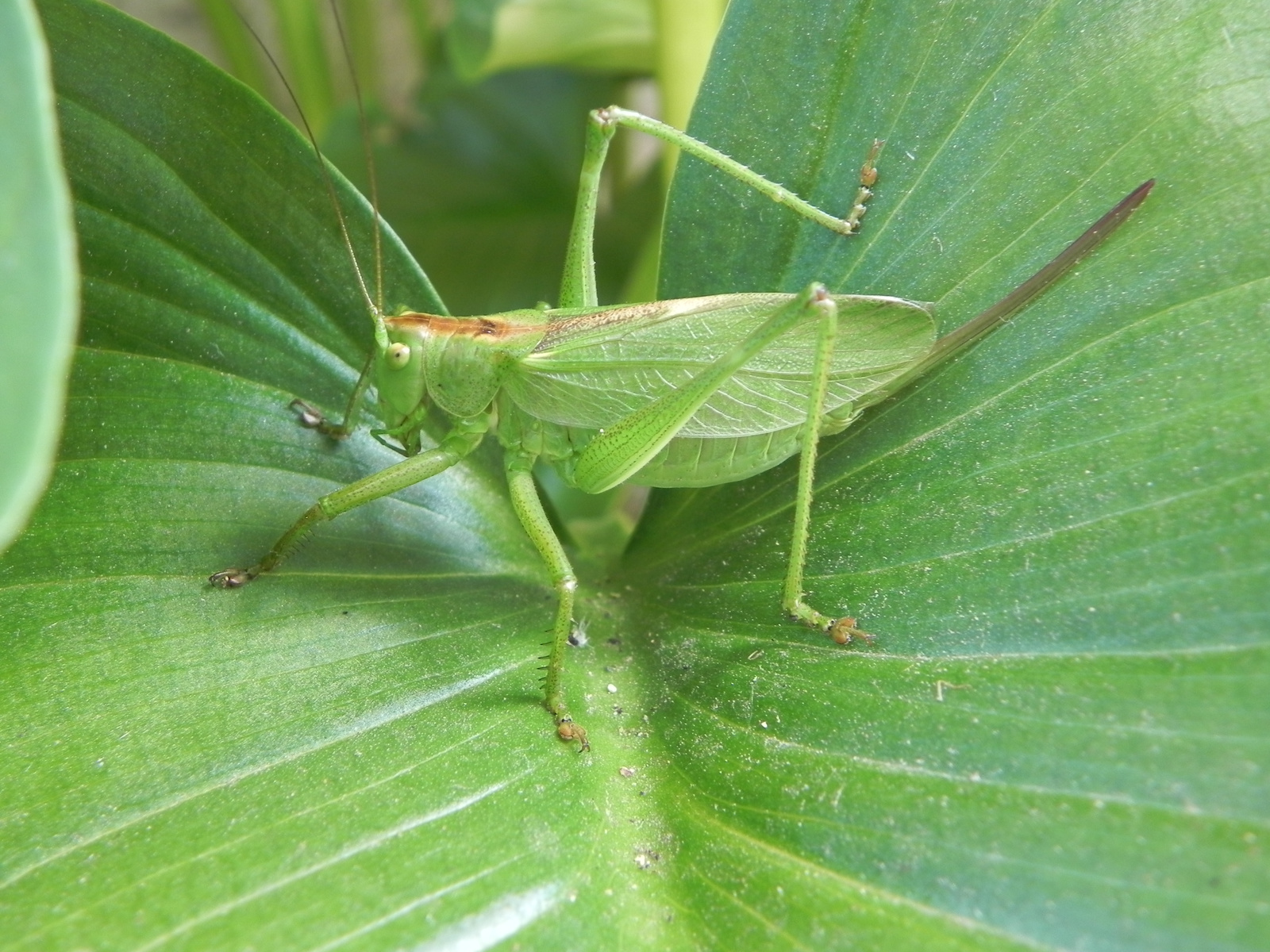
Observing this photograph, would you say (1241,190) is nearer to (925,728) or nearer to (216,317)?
(925,728)

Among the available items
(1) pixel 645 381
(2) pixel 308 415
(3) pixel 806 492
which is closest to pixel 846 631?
(3) pixel 806 492

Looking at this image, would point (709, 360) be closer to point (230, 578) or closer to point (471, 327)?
point (471, 327)

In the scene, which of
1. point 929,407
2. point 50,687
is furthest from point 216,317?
point 929,407

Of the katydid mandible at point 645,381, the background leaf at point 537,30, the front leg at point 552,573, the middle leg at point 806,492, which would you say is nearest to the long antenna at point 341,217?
the katydid mandible at point 645,381

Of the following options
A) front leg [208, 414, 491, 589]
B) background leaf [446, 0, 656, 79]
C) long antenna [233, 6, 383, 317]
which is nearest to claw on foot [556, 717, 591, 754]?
front leg [208, 414, 491, 589]

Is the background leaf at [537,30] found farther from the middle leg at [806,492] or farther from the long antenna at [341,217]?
the middle leg at [806,492]

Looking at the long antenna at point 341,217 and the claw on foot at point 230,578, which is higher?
the long antenna at point 341,217

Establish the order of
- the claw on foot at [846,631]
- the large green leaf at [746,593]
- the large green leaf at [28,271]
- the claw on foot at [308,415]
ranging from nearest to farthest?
the large green leaf at [28,271] < the large green leaf at [746,593] < the claw on foot at [846,631] < the claw on foot at [308,415]
